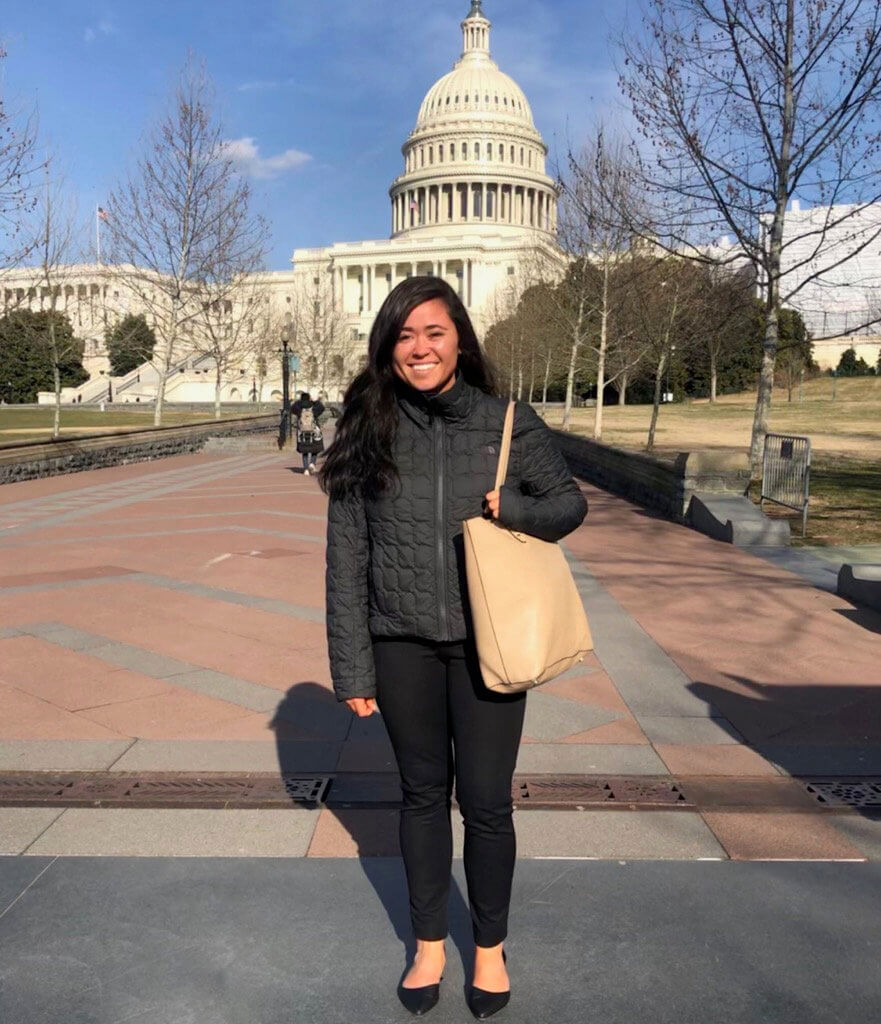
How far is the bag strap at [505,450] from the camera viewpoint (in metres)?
2.55

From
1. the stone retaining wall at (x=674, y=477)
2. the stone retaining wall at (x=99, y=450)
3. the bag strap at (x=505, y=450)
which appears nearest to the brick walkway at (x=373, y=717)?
the bag strap at (x=505, y=450)

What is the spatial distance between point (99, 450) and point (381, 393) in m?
20.0

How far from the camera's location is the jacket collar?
263cm

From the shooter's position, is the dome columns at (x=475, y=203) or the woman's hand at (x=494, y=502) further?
the dome columns at (x=475, y=203)

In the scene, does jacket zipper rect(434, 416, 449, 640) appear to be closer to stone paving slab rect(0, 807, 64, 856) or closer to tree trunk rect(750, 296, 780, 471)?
stone paving slab rect(0, 807, 64, 856)

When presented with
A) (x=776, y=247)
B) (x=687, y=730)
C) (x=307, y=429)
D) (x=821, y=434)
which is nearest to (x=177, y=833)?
(x=687, y=730)

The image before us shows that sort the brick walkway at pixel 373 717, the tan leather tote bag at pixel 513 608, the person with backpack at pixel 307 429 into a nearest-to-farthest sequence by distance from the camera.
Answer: the tan leather tote bag at pixel 513 608
the brick walkway at pixel 373 717
the person with backpack at pixel 307 429

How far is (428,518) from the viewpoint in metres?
2.60

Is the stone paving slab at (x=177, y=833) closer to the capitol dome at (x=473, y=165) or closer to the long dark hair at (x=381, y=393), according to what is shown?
the long dark hair at (x=381, y=393)

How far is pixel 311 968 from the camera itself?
280 cm

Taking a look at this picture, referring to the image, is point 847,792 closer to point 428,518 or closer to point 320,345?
point 428,518

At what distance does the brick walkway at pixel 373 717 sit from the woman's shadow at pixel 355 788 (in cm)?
2

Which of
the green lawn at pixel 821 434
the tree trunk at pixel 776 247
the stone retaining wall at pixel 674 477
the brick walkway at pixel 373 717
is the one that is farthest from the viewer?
the tree trunk at pixel 776 247

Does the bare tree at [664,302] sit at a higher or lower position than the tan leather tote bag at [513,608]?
higher
